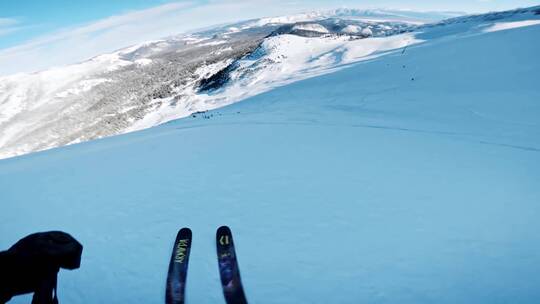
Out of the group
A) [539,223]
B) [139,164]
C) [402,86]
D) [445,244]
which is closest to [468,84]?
[402,86]

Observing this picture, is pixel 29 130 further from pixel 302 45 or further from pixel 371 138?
pixel 371 138

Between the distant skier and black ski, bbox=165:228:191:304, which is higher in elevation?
the distant skier

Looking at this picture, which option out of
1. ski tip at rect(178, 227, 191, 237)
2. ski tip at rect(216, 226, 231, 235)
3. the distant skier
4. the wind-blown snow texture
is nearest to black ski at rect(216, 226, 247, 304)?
ski tip at rect(216, 226, 231, 235)

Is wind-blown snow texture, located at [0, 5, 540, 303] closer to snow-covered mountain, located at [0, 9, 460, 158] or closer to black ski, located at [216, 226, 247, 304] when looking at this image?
black ski, located at [216, 226, 247, 304]

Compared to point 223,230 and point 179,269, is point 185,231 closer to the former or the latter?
point 223,230

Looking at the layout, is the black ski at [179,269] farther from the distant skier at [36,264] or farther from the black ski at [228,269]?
the distant skier at [36,264]
